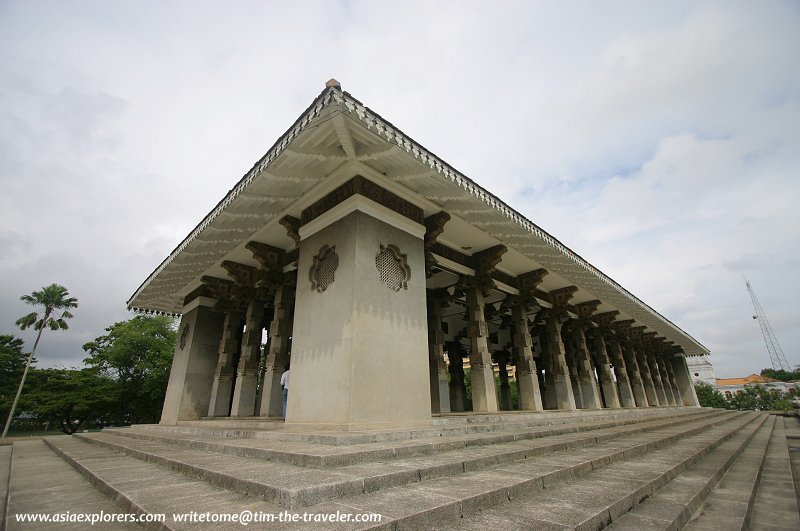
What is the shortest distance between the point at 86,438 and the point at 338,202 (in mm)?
7366

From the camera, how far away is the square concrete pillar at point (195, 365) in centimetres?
1019

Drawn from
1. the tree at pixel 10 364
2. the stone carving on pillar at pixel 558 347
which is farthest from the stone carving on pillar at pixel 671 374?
the tree at pixel 10 364

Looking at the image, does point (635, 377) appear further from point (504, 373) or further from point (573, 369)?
Result: point (504, 373)

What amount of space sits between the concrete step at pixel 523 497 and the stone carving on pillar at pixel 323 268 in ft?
13.2

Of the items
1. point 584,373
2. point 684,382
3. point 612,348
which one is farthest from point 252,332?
point 684,382

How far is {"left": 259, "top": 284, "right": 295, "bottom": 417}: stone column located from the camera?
8.40 meters

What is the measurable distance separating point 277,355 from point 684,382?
27.1 metres

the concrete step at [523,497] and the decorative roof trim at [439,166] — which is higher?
the decorative roof trim at [439,166]

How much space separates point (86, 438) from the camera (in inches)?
291

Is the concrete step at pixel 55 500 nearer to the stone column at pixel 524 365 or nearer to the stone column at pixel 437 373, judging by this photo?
the stone column at pixel 437 373

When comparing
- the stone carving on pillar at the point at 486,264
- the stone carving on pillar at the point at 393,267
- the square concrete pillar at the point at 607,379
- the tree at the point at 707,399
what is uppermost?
the stone carving on pillar at the point at 486,264

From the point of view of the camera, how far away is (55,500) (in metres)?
2.43

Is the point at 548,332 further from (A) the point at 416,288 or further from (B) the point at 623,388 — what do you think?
(A) the point at 416,288

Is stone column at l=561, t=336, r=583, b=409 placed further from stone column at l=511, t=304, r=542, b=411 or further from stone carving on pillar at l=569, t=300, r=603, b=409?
stone column at l=511, t=304, r=542, b=411
